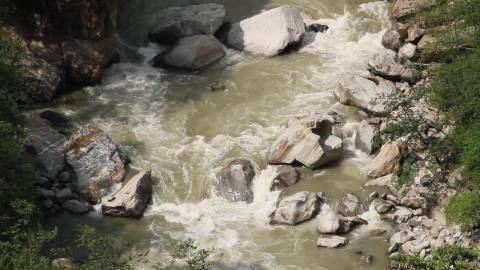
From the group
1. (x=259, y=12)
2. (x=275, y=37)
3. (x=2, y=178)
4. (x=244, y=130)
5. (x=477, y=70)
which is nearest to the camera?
(x=2, y=178)

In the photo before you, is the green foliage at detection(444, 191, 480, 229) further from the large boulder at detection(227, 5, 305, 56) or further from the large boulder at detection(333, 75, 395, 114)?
the large boulder at detection(227, 5, 305, 56)

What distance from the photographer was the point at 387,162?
2217 cm

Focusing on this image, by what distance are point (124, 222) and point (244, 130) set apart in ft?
19.7

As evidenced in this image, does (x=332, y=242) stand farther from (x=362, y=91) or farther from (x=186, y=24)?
(x=186, y=24)

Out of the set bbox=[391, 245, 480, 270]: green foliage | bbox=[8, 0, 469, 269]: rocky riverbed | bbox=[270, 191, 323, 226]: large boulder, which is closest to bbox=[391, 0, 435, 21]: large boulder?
bbox=[8, 0, 469, 269]: rocky riverbed

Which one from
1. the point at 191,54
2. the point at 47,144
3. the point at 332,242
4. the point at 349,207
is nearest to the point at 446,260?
the point at 332,242

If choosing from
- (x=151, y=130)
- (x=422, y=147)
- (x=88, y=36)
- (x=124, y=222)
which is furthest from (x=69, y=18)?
(x=422, y=147)

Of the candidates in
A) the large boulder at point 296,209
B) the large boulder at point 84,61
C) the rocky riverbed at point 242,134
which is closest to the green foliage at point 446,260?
the rocky riverbed at point 242,134

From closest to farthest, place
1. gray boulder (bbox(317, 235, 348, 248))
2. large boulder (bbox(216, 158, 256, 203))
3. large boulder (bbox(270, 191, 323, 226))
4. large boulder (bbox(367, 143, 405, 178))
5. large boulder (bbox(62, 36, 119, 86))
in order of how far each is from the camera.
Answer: gray boulder (bbox(317, 235, 348, 248)), large boulder (bbox(270, 191, 323, 226)), large boulder (bbox(216, 158, 256, 203)), large boulder (bbox(367, 143, 405, 178)), large boulder (bbox(62, 36, 119, 86))

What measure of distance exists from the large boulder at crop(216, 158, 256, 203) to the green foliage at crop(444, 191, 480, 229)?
6429 mm

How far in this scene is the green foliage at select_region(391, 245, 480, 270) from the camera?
15836 mm

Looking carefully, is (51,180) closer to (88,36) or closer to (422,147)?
(88,36)

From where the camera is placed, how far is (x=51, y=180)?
21.8m

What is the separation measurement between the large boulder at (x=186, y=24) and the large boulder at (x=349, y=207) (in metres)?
12.0
